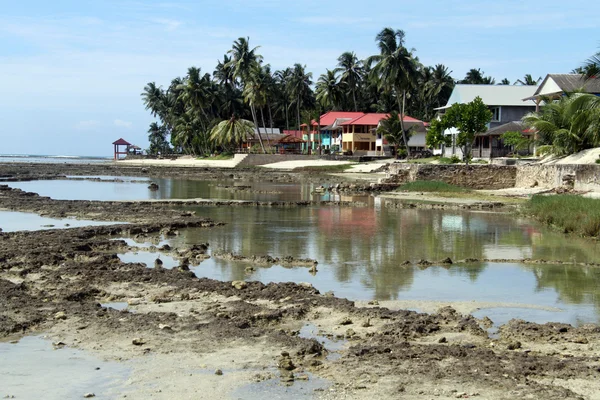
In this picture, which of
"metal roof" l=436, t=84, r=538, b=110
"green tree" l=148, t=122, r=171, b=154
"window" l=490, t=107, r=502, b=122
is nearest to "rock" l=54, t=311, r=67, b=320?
"metal roof" l=436, t=84, r=538, b=110

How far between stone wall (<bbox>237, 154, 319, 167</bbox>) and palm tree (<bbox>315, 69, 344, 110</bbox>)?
57.5 feet

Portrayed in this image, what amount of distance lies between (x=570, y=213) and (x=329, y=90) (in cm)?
7515

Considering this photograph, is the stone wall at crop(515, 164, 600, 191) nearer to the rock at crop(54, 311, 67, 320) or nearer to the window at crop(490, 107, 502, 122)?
the rock at crop(54, 311, 67, 320)

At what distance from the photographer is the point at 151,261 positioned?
16719 mm

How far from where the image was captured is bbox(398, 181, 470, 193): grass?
39438 millimetres

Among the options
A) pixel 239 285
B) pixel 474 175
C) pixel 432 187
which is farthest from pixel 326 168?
pixel 239 285

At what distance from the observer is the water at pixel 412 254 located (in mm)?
13453

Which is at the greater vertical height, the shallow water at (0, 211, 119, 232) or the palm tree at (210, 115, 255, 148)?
the palm tree at (210, 115, 255, 148)

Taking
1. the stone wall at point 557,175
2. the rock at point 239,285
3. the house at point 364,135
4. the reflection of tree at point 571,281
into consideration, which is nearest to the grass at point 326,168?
the house at point 364,135

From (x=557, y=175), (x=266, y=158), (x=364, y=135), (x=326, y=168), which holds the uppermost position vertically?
(x=364, y=135)

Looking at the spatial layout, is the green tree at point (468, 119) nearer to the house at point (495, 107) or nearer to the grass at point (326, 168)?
the house at point (495, 107)

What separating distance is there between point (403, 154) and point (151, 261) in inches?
2320

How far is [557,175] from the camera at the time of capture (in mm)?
34562

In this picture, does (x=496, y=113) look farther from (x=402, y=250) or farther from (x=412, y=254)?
(x=412, y=254)
